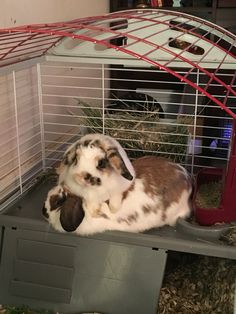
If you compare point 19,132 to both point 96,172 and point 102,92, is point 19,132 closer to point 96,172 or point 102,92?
point 102,92

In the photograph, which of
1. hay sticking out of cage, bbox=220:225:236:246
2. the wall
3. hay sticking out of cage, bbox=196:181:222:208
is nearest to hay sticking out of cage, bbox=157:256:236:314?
hay sticking out of cage, bbox=220:225:236:246

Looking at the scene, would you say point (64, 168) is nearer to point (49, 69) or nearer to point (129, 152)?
point (129, 152)

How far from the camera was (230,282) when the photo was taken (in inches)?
56.5

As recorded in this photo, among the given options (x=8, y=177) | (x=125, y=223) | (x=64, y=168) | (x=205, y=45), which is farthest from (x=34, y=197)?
(x=205, y=45)

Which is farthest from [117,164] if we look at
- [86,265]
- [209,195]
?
[209,195]

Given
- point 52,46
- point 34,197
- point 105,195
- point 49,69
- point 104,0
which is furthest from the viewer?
point 104,0

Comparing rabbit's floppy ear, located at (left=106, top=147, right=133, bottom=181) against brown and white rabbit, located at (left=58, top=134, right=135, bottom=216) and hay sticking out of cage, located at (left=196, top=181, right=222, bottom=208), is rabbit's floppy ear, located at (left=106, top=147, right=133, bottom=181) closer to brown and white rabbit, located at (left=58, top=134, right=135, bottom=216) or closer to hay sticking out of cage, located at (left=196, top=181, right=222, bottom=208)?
brown and white rabbit, located at (left=58, top=134, right=135, bottom=216)

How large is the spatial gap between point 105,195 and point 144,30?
2.55ft

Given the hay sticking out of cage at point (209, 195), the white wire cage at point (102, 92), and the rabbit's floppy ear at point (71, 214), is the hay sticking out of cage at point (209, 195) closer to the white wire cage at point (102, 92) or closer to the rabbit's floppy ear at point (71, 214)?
the white wire cage at point (102, 92)

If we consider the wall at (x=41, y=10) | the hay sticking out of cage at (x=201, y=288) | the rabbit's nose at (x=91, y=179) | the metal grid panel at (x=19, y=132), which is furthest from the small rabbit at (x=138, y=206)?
the wall at (x=41, y=10)

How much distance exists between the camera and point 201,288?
4.99ft

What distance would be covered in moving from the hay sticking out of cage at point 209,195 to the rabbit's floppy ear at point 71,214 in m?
0.49

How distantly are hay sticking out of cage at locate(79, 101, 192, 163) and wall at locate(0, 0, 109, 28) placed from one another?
523mm

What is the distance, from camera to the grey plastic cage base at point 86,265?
1396 mm
